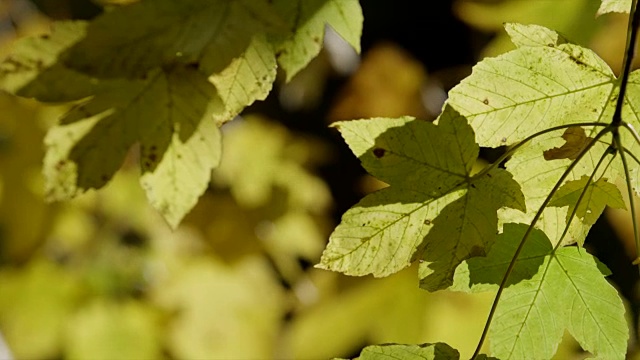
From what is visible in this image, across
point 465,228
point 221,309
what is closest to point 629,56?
point 465,228

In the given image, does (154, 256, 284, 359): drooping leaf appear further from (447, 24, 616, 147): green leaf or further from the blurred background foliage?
(447, 24, 616, 147): green leaf

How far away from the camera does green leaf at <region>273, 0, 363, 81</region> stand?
642 millimetres

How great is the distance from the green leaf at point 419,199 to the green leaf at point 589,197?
0.08m

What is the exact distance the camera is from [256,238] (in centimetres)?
217

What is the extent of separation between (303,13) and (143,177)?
0.18 m

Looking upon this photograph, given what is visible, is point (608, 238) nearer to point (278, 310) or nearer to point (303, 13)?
point (278, 310)

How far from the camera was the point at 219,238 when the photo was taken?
2.13 m

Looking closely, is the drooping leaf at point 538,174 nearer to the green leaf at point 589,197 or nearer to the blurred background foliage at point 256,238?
the green leaf at point 589,197

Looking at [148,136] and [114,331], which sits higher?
[148,136]

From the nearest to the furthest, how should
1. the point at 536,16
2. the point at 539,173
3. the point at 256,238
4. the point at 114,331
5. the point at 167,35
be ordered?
the point at 167,35, the point at 539,173, the point at 536,16, the point at 114,331, the point at 256,238

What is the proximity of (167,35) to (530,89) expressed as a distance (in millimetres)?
305

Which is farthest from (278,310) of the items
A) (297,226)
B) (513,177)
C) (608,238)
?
(513,177)

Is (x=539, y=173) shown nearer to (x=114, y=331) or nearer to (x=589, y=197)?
(x=589, y=197)

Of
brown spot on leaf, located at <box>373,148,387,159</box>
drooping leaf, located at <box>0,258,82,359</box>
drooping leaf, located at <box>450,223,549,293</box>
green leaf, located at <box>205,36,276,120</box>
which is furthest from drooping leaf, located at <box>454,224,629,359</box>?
drooping leaf, located at <box>0,258,82,359</box>
